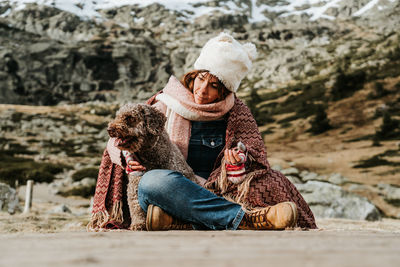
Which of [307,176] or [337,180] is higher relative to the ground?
[337,180]

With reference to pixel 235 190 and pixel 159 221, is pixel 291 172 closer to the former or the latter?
pixel 235 190

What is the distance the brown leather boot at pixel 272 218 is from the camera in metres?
2.85

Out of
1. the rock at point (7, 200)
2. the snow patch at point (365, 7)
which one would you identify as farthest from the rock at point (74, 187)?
the snow patch at point (365, 7)

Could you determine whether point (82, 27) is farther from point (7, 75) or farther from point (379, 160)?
point (379, 160)

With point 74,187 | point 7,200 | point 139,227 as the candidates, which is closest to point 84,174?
point 74,187

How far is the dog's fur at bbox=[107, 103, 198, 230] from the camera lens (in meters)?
3.33

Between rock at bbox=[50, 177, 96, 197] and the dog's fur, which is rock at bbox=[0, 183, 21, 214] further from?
the dog's fur

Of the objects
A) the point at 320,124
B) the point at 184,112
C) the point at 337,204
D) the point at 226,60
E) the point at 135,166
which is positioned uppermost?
the point at 226,60

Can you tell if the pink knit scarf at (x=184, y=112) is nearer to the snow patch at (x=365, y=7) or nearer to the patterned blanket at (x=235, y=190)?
the patterned blanket at (x=235, y=190)

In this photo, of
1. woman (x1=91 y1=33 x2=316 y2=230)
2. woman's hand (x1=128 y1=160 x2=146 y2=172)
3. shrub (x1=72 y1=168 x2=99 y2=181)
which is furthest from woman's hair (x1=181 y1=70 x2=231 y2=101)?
shrub (x1=72 y1=168 x2=99 y2=181)

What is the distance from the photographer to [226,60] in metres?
4.26

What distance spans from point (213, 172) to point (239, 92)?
6706 cm

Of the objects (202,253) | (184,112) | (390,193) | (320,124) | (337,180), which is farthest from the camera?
(320,124)

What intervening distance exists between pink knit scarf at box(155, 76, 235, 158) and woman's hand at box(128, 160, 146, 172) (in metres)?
0.67
